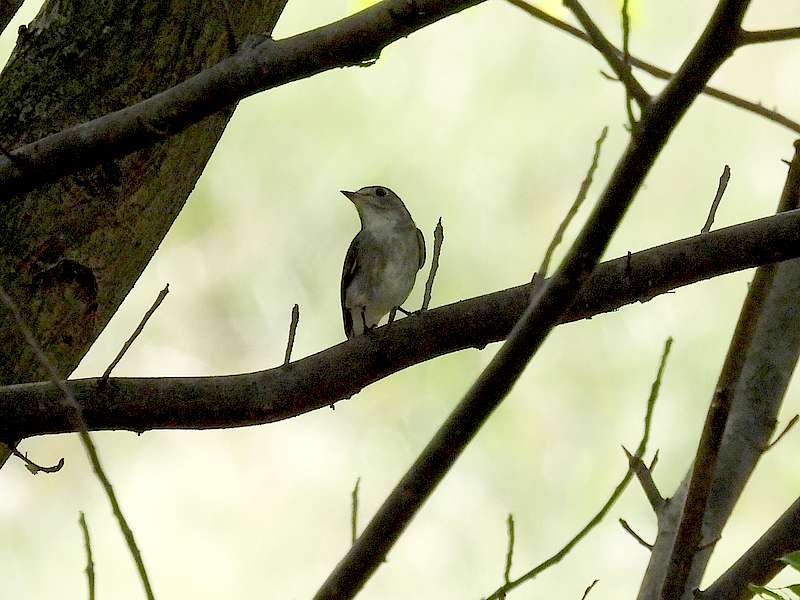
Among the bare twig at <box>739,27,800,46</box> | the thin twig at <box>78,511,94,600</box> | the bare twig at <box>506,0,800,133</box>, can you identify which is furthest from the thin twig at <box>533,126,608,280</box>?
the thin twig at <box>78,511,94,600</box>

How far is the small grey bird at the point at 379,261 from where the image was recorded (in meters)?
3.25

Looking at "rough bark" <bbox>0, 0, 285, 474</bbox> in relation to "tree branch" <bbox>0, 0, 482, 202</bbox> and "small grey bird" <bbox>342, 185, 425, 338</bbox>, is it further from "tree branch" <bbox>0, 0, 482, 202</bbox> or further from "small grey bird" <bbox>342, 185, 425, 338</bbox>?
"small grey bird" <bbox>342, 185, 425, 338</bbox>

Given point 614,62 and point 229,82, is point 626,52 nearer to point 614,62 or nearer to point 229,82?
point 614,62

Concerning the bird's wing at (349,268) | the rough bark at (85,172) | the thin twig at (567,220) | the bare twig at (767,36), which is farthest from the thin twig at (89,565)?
the bird's wing at (349,268)

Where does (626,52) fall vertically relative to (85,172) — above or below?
below

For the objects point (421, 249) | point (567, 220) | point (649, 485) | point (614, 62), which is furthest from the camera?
point (421, 249)

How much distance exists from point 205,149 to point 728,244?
107cm

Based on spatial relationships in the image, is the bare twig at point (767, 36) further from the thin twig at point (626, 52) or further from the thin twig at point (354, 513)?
the thin twig at point (354, 513)

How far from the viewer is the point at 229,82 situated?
1.46m

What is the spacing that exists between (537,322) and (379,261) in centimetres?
240

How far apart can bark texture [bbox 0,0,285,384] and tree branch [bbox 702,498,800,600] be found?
4.08ft

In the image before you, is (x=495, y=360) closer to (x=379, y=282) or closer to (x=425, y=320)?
(x=425, y=320)

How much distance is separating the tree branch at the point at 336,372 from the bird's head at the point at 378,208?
5.41ft

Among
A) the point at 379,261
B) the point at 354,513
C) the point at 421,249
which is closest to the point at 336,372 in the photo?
the point at 354,513
